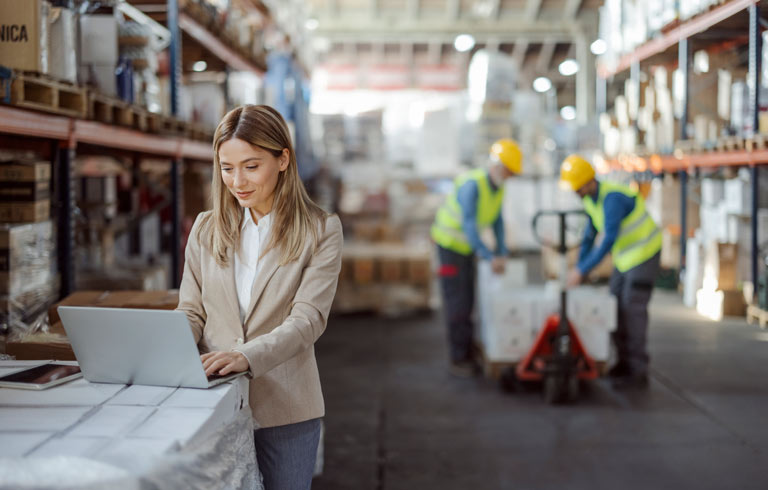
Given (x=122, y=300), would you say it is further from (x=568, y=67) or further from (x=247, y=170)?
(x=568, y=67)

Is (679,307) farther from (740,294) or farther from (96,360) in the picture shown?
(96,360)

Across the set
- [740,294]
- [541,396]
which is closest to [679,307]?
[740,294]

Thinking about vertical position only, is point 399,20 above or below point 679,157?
above

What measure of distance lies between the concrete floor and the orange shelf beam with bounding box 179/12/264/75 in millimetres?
3124

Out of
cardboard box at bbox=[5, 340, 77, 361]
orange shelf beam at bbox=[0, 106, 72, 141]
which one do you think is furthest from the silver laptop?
orange shelf beam at bbox=[0, 106, 72, 141]

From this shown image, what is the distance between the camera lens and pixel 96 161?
842 centimetres

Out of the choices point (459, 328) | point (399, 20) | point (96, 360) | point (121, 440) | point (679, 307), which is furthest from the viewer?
point (399, 20)

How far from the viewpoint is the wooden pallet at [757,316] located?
317 inches

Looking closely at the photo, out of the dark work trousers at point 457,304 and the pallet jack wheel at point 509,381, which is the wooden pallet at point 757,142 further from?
the pallet jack wheel at point 509,381

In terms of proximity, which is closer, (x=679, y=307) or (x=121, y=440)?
(x=121, y=440)

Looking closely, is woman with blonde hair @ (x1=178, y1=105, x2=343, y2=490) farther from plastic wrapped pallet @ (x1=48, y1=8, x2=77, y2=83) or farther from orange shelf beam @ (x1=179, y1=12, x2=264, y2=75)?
orange shelf beam @ (x1=179, y1=12, x2=264, y2=75)

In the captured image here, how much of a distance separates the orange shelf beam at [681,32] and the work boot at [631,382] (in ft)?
13.0

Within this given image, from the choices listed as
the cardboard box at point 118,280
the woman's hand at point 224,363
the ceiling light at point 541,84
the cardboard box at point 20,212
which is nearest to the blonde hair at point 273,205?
the woman's hand at point 224,363

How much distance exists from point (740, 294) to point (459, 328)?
13.2 feet
